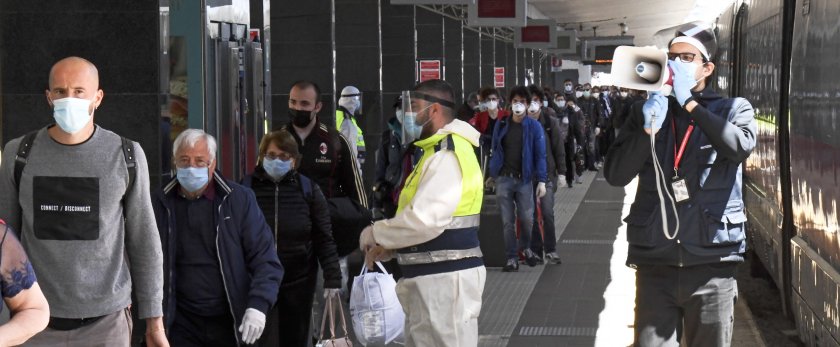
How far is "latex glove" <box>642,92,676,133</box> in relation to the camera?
6941 millimetres

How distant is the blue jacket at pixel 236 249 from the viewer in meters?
7.25

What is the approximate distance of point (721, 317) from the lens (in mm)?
6965

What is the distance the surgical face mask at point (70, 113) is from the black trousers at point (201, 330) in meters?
1.66

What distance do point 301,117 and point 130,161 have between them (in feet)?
14.8

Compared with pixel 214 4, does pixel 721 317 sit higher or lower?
lower

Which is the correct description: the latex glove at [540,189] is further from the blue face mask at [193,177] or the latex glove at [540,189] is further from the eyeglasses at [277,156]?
the blue face mask at [193,177]

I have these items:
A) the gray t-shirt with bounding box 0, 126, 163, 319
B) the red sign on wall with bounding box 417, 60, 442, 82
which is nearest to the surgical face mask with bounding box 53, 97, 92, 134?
the gray t-shirt with bounding box 0, 126, 163, 319

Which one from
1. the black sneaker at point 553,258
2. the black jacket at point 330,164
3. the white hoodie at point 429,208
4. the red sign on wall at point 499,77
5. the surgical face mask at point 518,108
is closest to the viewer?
the white hoodie at point 429,208

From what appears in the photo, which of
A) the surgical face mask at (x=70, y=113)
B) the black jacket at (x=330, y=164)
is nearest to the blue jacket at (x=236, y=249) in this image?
the surgical face mask at (x=70, y=113)

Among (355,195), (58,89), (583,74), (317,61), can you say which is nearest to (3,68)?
(355,195)

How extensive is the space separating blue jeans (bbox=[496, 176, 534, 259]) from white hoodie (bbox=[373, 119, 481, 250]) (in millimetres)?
8691

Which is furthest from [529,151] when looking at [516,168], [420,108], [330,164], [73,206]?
[73,206]

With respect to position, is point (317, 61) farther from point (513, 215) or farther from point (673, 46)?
point (673, 46)

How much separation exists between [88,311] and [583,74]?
102m
